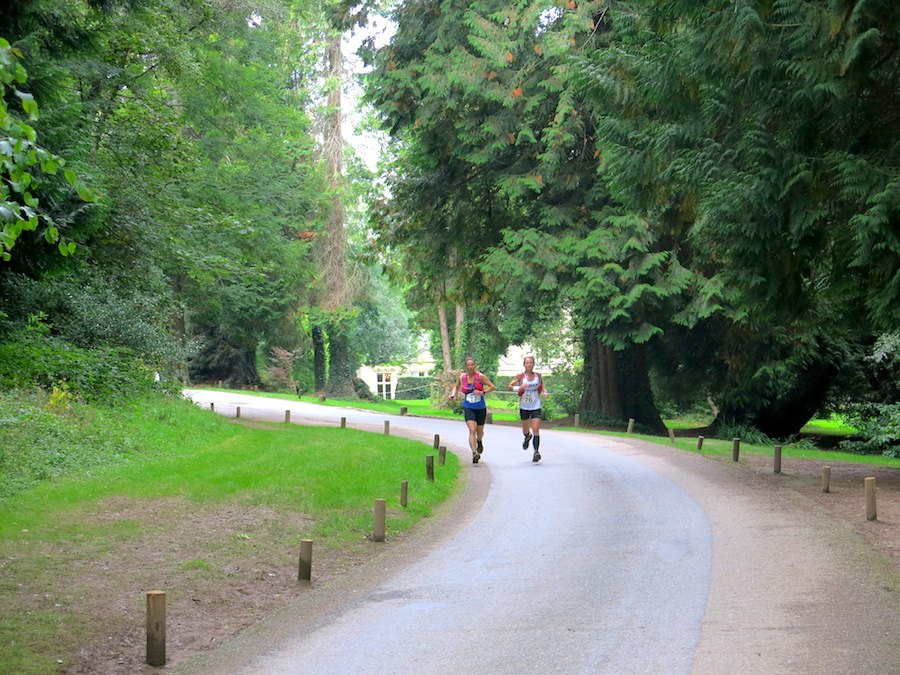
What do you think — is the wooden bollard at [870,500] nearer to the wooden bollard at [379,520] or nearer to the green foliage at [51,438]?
the wooden bollard at [379,520]

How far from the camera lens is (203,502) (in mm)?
13016

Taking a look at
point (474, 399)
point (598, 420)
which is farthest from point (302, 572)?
point (598, 420)

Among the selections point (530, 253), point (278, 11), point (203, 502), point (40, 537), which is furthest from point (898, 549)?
point (278, 11)

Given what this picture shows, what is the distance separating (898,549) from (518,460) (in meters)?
9.74

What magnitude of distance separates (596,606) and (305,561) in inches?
120

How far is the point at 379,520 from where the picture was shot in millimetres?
11719

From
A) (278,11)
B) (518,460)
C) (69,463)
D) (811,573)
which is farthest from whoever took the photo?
(278,11)

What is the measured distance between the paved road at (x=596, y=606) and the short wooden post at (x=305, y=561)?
721mm

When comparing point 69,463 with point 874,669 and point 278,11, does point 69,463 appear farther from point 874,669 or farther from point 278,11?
point 278,11

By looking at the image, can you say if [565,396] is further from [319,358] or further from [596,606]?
[596,606]

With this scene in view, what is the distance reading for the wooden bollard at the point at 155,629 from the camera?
705cm

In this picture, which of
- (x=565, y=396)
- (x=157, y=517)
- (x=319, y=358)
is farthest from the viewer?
(x=319, y=358)

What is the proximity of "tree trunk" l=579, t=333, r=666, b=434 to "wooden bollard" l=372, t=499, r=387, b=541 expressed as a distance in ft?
68.0

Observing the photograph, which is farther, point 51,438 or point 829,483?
point 829,483
